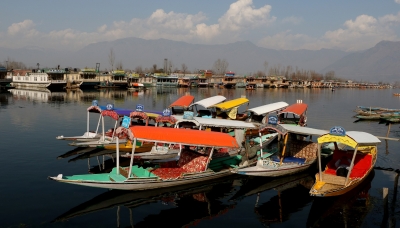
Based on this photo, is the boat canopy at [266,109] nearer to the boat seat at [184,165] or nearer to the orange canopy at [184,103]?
the orange canopy at [184,103]

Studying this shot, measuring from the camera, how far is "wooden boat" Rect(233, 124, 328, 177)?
19.4 m

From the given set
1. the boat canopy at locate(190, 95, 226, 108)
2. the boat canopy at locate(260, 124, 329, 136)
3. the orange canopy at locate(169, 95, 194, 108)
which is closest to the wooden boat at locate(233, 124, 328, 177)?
the boat canopy at locate(260, 124, 329, 136)

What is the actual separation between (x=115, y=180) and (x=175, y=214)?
3505 millimetres

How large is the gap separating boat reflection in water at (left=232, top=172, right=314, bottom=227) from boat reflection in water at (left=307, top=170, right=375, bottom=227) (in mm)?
891

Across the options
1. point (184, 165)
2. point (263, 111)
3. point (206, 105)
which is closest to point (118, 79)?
point (206, 105)

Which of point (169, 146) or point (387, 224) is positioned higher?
point (169, 146)

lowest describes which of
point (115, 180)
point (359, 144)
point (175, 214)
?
point (175, 214)

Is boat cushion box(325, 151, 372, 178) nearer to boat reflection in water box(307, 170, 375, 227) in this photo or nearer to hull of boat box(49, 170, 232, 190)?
boat reflection in water box(307, 170, 375, 227)

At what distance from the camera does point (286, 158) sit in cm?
2195

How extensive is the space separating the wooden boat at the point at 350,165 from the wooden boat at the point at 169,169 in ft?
16.3

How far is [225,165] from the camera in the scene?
805 inches

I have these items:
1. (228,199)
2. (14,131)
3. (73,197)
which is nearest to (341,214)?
(228,199)

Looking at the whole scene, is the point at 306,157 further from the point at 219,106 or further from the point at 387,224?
the point at 219,106

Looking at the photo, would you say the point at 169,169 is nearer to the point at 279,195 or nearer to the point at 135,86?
the point at 279,195
